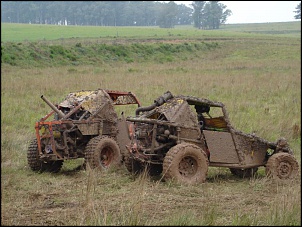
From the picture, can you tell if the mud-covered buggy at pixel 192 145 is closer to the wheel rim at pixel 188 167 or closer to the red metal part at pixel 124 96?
the wheel rim at pixel 188 167

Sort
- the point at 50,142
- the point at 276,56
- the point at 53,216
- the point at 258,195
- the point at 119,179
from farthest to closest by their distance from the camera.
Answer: the point at 276,56 → the point at 50,142 → the point at 119,179 → the point at 258,195 → the point at 53,216

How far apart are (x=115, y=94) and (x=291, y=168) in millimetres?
4265

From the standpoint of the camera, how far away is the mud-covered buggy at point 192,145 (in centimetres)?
904

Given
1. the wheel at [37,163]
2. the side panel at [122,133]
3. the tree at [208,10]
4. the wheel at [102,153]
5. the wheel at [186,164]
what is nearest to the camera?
the wheel at [186,164]

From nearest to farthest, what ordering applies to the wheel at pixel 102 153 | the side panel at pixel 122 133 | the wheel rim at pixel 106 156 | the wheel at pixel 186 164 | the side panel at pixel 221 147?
the wheel at pixel 186 164
the side panel at pixel 221 147
the wheel at pixel 102 153
the wheel rim at pixel 106 156
the side panel at pixel 122 133

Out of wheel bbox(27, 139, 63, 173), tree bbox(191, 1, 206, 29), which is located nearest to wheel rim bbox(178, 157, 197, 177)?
wheel bbox(27, 139, 63, 173)

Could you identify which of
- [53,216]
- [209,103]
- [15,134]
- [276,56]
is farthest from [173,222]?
[276,56]

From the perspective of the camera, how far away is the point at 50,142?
32.8 feet

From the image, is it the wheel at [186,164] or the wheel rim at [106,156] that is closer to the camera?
the wheel at [186,164]

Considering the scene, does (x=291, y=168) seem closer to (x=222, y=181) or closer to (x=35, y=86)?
(x=222, y=181)

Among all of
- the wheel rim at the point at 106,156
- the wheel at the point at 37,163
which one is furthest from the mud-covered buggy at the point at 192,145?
the wheel at the point at 37,163

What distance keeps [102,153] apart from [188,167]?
2.13 m

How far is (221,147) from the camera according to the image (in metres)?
9.50

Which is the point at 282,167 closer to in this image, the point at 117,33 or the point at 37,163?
the point at 37,163
